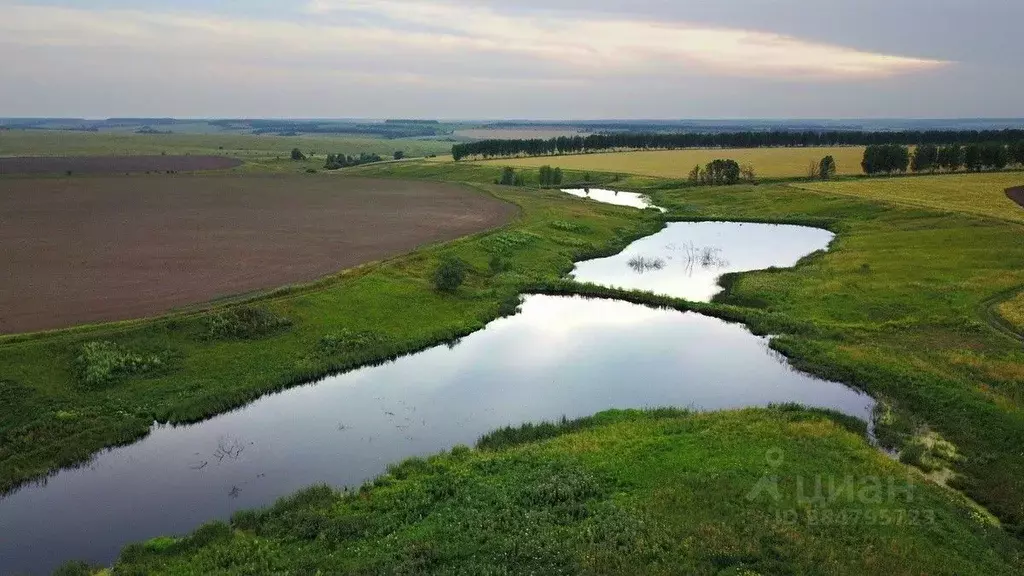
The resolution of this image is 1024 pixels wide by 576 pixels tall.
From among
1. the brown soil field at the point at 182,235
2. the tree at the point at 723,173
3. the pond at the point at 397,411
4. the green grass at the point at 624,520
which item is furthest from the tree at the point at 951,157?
the green grass at the point at 624,520

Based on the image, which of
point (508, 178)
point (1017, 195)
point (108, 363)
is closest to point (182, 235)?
point (108, 363)

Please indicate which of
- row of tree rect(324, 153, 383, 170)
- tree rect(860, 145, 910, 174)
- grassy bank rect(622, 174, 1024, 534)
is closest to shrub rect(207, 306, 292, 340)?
grassy bank rect(622, 174, 1024, 534)

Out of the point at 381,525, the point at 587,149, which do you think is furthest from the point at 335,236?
the point at 587,149

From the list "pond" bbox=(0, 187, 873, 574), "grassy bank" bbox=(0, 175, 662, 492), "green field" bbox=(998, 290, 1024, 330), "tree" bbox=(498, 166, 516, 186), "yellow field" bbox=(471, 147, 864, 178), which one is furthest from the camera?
"yellow field" bbox=(471, 147, 864, 178)

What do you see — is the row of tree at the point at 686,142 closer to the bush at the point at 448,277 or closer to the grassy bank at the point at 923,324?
the grassy bank at the point at 923,324

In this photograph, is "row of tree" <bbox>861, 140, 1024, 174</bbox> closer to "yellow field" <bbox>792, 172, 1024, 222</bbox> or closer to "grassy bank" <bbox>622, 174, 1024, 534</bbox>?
"yellow field" <bbox>792, 172, 1024, 222</bbox>

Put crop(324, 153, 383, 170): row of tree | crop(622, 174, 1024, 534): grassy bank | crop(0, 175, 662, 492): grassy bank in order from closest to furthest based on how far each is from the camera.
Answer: crop(622, 174, 1024, 534): grassy bank < crop(0, 175, 662, 492): grassy bank < crop(324, 153, 383, 170): row of tree

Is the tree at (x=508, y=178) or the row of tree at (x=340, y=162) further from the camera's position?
the row of tree at (x=340, y=162)
